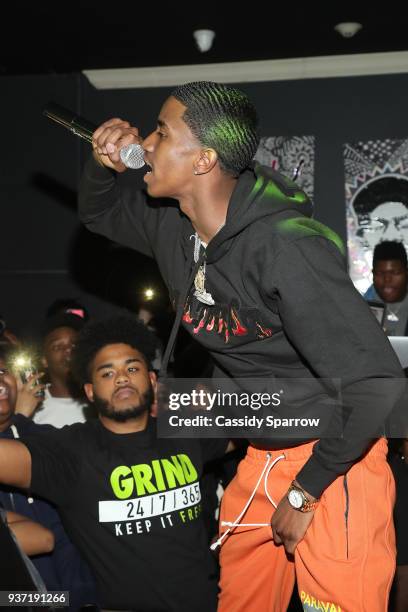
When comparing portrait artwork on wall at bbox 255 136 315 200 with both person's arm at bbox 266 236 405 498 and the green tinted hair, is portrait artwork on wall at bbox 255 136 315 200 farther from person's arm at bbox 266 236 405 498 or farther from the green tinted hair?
person's arm at bbox 266 236 405 498

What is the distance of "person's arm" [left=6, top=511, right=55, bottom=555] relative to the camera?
2.36m

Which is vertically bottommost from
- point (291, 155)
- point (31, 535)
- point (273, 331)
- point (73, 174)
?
point (31, 535)

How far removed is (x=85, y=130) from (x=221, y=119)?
0.38 m

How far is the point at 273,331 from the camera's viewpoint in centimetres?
180

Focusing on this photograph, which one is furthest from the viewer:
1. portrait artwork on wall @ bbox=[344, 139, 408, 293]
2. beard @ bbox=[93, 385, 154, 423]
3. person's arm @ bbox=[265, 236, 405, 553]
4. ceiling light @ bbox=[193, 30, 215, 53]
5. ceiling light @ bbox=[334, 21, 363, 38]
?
portrait artwork on wall @ bbox=[344, 139, 408, 293]

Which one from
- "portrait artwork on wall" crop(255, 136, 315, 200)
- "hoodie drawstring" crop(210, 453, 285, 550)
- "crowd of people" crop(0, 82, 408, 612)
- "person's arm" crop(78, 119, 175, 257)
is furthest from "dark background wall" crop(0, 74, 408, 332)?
"hoodie drawstring" crop(210, 453, 285, 550)

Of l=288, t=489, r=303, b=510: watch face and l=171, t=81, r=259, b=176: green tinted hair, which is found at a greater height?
l=171, t=81, r=259, b=176: green tinted hair

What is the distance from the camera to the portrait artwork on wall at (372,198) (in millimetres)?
5410

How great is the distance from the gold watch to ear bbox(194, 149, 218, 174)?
78cm

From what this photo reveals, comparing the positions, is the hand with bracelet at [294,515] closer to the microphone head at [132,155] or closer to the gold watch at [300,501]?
the gold watch at [300,501]

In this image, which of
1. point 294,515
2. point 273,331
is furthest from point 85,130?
point 294,515

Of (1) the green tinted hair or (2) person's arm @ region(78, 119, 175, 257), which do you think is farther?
(2) person's arm @ region(78, 119, 175, 257)

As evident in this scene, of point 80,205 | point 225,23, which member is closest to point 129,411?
point 80,205

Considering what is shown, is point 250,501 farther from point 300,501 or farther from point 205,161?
point 205,161
